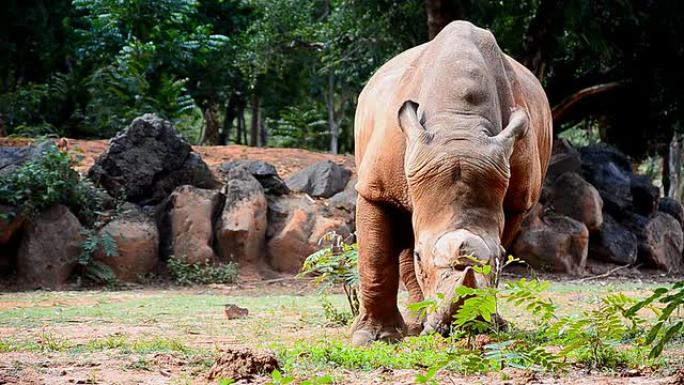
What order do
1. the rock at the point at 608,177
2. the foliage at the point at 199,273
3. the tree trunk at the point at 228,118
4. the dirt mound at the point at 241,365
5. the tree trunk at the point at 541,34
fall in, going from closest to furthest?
the dirt mound at the point at 241,365 → the foliage at the point at 199,273 → the tree trunk at the point at 541,34 → the rock at the point at 608,177 → the tree trunk at the point at 228,118

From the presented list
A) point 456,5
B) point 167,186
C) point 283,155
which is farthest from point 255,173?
point 456,5

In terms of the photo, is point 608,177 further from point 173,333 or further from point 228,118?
point 228,118

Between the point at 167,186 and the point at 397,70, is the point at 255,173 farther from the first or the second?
the point at 397,70

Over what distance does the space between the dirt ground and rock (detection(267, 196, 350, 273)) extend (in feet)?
1.97

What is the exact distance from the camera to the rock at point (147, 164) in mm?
15211

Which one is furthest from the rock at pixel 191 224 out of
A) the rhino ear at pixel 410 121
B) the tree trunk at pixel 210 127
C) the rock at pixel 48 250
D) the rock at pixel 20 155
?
the tree trunk at pixel 210 127

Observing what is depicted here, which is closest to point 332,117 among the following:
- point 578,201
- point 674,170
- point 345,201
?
point 674,170

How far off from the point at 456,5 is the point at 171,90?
695 cm

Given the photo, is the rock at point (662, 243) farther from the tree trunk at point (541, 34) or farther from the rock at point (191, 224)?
the rock at point (191, 224)

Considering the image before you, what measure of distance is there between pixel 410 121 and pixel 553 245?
34.6 ft

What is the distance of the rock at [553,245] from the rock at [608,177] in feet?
7.34

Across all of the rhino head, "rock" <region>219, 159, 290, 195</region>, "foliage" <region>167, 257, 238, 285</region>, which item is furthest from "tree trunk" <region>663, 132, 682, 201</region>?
the rhino head

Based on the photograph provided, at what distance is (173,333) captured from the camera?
8.37m

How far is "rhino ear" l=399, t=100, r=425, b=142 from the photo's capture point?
20.8 ft
